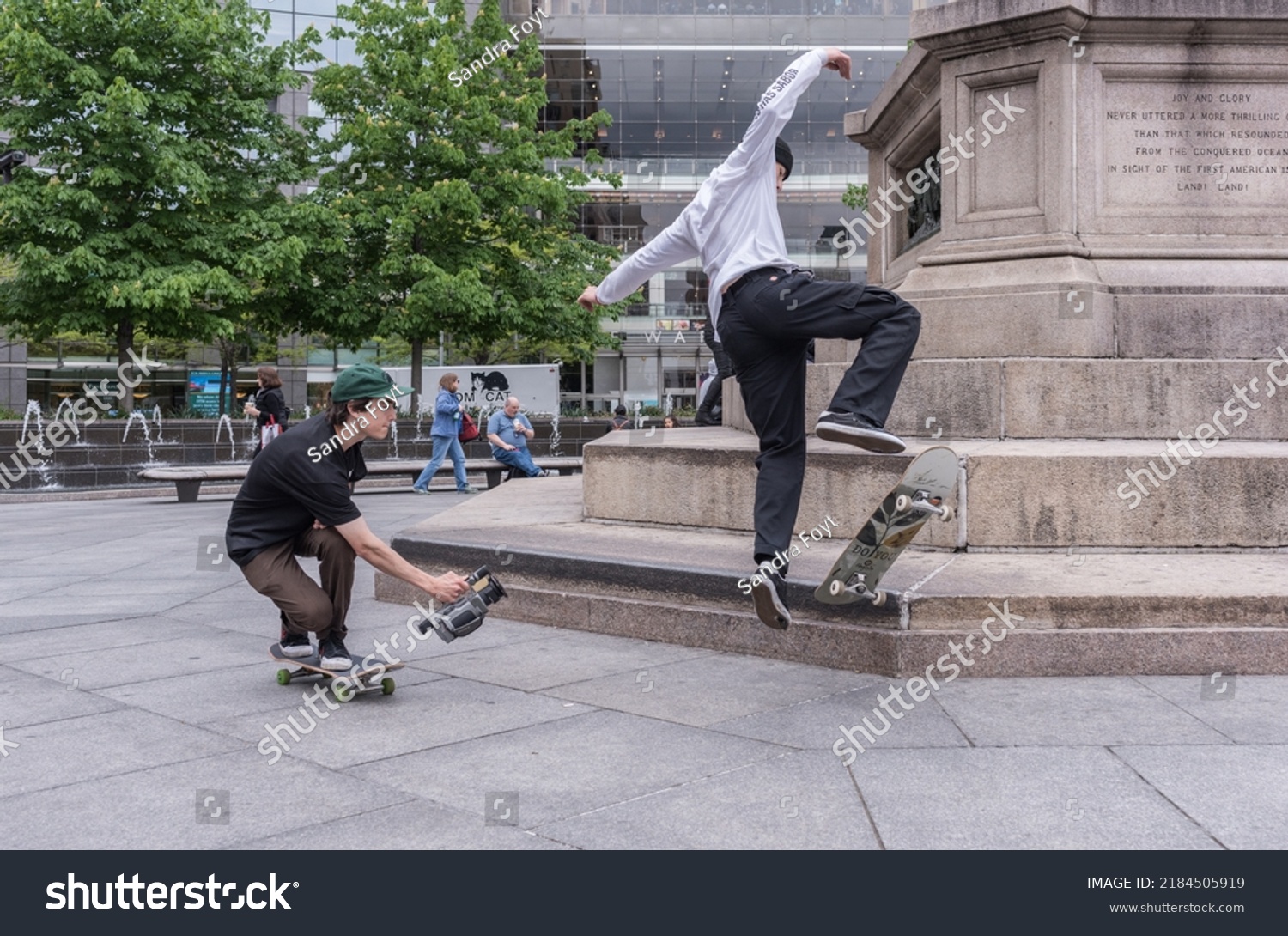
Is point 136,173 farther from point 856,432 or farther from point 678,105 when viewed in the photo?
point 678,105

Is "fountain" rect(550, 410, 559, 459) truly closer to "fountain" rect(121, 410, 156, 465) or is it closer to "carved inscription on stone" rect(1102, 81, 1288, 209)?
"fountain" rect(121, 410, 156, 465)

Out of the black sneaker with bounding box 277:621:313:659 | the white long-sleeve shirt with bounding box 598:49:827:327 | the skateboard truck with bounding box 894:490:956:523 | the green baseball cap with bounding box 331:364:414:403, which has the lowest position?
the black sneaker with bounding box 277:621:313:659

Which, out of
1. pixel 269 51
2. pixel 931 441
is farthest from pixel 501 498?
pixel 269 51

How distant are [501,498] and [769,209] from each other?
5752mm

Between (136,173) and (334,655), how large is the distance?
26.4m

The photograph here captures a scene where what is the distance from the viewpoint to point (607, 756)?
12.8 feet

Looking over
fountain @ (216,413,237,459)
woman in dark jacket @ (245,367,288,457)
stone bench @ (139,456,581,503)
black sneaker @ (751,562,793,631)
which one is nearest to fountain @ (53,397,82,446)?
fountain @ (216,413,237,459)

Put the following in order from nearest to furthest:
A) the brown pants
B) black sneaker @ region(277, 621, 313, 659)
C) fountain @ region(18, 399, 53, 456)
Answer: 1. the brown pants
2. black sneaker @ region(277, 621, 313, 659)
3. fountain @ region(18, 399, 53, 456)

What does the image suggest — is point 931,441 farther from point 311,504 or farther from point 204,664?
point 204,664

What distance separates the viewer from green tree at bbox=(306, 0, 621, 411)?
97.8ft

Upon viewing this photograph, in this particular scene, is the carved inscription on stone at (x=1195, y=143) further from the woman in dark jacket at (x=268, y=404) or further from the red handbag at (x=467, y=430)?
the red handbag at (x=467, y=430)

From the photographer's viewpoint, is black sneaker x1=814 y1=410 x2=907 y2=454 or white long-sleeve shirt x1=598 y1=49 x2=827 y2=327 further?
white long-sleeve shirt x1=598 y1=49 x2=827 y2=327

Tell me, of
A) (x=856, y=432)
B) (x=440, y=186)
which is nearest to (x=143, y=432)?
(x=440, y=186)

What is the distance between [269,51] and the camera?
30.4m
